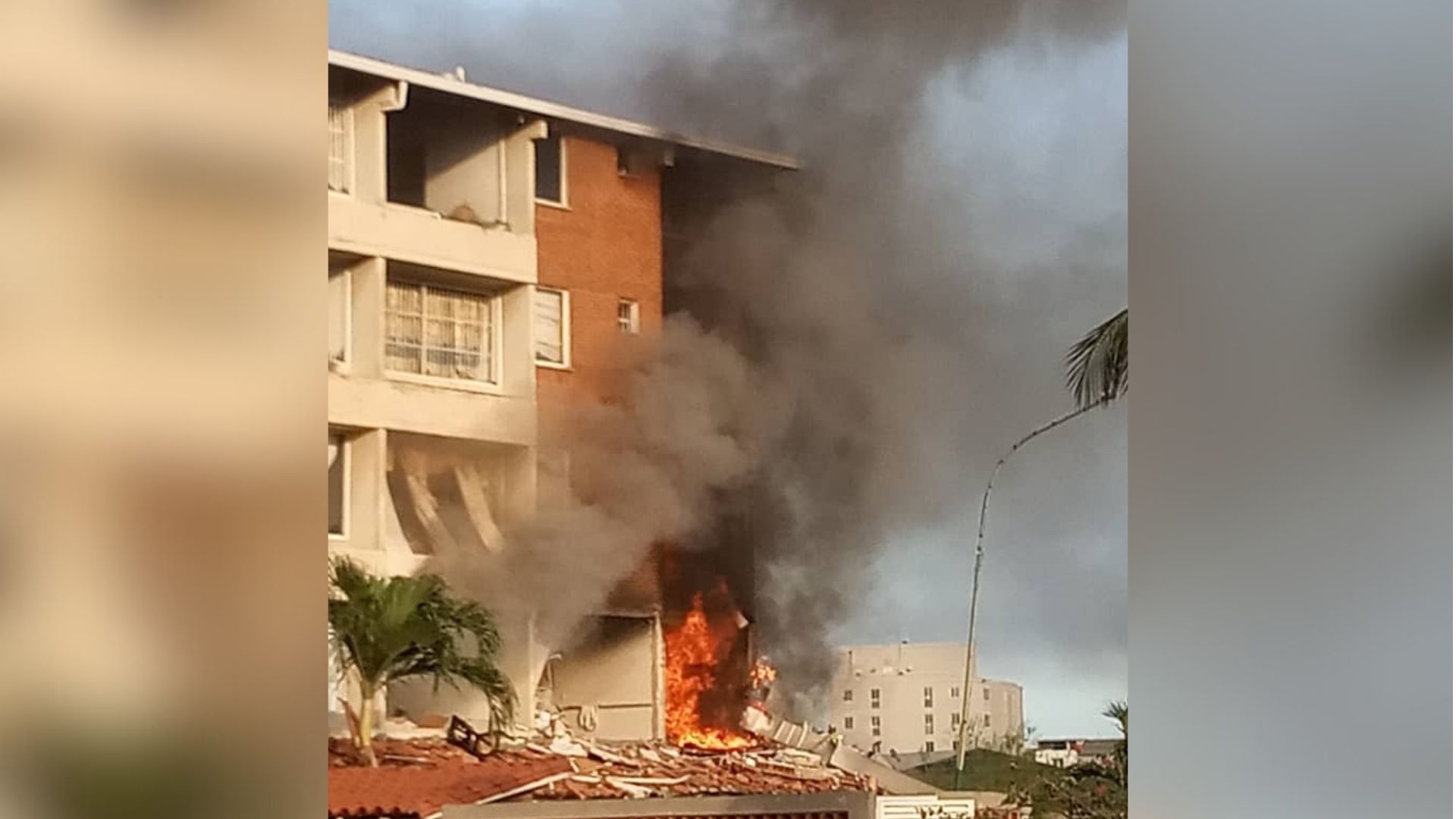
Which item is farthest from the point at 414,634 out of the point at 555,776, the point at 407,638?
the point at 555,776

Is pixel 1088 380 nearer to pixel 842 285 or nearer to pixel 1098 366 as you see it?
pixel 1098 366

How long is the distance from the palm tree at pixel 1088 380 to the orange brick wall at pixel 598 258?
0.50m

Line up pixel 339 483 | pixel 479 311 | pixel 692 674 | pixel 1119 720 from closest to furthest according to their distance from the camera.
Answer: pixel 339 483 < pixel 479 311 < pixel 692 674 < pixel 1119 720

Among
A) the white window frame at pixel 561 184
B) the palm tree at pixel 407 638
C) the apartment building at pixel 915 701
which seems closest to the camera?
the palm tree at pixel 407 638

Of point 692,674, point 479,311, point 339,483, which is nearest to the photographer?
point 339,483

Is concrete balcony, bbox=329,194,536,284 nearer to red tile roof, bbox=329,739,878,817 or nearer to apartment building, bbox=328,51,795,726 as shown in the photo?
apartment building, bbox=328,51,795,726

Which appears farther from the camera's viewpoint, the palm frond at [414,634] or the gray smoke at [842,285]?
the gray smoke at [842,285]

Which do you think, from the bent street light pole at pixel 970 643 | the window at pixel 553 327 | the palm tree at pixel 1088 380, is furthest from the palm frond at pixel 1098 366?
the window at pixel 553 327

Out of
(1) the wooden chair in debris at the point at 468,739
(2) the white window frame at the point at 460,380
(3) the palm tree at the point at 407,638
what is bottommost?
(1) the wooden chair in debris at the point at 468,739

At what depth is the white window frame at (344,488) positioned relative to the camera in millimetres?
1605

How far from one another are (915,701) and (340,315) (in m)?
0.86

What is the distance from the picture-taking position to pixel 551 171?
174cm

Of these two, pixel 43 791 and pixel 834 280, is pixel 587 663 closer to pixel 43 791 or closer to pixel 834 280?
pixel 834 280

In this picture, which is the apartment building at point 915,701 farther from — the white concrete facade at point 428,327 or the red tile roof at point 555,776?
the white concrete facade at point 428,327
